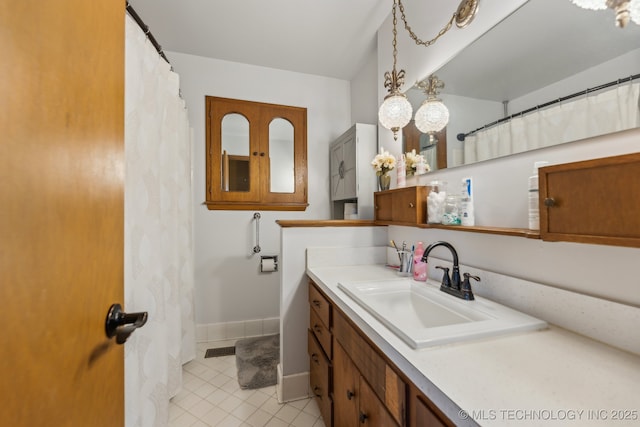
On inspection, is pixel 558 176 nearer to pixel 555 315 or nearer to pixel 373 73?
pixel 555 315

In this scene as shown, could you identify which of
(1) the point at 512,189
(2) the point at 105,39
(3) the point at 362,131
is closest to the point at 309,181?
(3) the point at 362,131

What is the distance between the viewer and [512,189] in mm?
947

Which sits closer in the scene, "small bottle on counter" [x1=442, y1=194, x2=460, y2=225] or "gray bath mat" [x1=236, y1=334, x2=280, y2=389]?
"small bottle on counter" [x1=442, y1=194, x2=460, y2=225]

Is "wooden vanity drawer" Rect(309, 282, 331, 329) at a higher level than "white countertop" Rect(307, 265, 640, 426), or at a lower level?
lower

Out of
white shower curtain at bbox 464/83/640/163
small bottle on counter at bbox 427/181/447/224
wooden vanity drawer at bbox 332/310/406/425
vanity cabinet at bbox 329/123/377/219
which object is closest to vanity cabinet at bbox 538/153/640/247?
white shower curtain at bbox 464/83/640/163

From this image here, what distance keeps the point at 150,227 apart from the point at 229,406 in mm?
1199

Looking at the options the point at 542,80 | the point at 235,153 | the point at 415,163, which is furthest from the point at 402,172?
the point at 235,153

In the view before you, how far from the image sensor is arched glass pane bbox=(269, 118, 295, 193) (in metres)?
2.47

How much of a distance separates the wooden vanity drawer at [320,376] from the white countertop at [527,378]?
629 millimetres

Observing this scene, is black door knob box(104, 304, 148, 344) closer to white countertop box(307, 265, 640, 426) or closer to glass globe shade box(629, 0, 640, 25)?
white countertop box(307, 265, 640, 426)

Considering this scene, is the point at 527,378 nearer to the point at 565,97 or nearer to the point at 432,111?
the point at 565,97

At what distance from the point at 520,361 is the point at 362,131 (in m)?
1.76

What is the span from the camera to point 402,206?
4.43ft

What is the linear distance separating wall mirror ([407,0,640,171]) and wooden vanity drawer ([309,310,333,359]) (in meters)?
1.02
